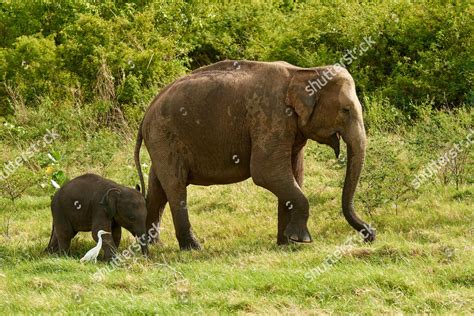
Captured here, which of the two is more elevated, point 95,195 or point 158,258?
point 95,195

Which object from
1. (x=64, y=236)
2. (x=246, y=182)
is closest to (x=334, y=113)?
(x=64, y=236)

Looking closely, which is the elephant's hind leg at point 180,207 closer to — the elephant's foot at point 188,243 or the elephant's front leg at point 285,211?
the elephant's foot at point 188,243

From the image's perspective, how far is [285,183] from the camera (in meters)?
10.9

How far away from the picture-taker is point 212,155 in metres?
11.5

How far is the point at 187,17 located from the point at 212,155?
13.6m

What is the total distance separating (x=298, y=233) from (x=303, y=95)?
1.57m

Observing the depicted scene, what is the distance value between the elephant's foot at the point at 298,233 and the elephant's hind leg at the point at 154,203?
2012 millimetres

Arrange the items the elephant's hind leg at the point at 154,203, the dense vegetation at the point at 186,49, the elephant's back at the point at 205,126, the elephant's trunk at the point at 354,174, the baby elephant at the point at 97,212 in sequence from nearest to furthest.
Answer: the elephant's trunk at the point at 354,174 < the baby elephant at the point at 97,212 < the elephant's back at the point at 205,126 < the elephant's hind leg at the point at 154,203 < the dense vegetation at the point at 186,49

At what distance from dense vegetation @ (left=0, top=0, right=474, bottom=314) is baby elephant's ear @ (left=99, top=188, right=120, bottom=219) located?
80 centimetres

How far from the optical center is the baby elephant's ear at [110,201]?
1101 cm

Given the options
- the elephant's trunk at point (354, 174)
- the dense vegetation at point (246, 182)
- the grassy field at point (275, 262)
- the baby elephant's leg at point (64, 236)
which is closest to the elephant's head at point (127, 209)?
the grassy field at point (275, 262)

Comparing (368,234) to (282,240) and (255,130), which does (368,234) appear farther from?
(255,130)

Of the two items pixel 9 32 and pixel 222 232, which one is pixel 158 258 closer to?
pixel 222 232

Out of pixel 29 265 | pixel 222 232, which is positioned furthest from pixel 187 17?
pixel 29 265
